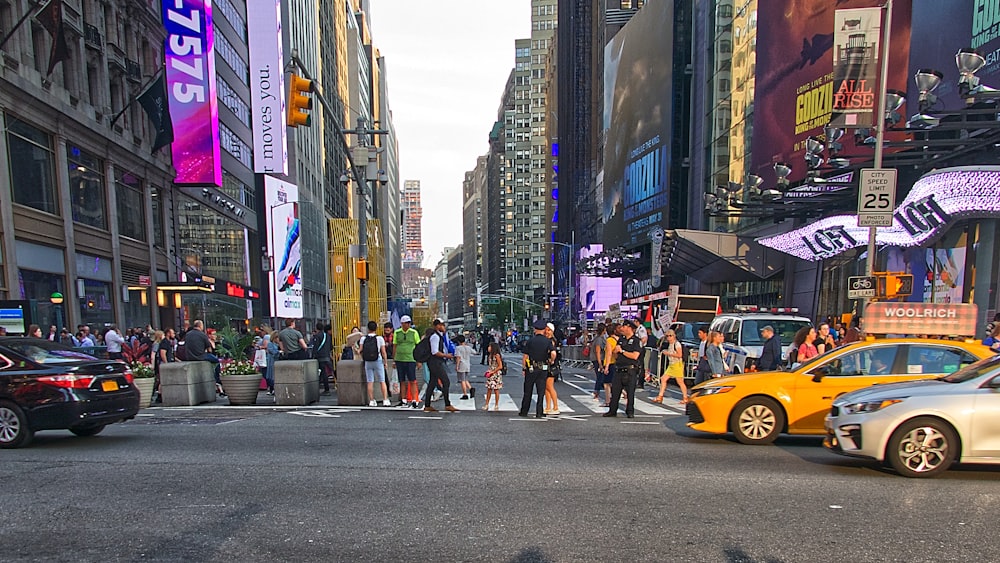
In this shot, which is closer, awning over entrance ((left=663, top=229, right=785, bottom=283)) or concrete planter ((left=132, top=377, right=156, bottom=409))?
concrete planter ((left=132, top=377, right=156, bottom=409))

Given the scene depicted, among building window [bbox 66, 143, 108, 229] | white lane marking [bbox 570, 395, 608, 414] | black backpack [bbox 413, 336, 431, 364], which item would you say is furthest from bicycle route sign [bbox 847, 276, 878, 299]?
building window [bbox 66, 143, 108, 229]

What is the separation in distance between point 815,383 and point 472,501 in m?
5.45

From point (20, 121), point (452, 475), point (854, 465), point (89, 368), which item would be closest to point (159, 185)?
point (20, 121)

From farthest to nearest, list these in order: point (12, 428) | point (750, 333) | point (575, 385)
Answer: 1. point (575, 385)
2. point (750, 333)
3. point (12, 428)

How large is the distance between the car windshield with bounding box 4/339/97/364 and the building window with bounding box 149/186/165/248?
24453 millimetres

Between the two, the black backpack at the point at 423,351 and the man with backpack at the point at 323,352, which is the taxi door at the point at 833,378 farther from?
the man with backpack at the point at 323,352

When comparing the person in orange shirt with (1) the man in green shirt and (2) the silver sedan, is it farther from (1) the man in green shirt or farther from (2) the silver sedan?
(2) the silver sedan

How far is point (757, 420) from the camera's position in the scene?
8453mm

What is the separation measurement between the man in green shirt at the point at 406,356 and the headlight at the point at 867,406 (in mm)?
7651

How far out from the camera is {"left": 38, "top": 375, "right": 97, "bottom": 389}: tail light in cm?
762

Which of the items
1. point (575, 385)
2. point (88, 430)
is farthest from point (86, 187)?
point (575, 385)

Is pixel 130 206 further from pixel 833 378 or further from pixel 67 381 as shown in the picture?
pixel 833 378

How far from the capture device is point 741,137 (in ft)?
101

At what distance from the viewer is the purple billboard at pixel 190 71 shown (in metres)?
27.9
